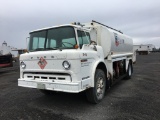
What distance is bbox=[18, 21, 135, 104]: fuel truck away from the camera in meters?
5.00

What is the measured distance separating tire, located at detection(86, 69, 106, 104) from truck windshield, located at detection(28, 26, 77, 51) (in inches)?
54.3

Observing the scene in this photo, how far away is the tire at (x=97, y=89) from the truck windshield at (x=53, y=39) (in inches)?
54.3

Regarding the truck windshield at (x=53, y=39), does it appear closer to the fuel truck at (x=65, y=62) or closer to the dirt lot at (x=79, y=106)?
the fuel truck at (x=65, y=62)

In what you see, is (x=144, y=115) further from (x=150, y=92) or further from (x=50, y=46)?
(x=50, y=46)

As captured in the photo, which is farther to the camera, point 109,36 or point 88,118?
point 109,36

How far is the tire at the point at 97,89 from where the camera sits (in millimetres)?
5730

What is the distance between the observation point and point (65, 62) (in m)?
5.04

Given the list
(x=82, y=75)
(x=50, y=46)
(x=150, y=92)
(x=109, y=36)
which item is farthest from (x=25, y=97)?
(x=150, y=92)

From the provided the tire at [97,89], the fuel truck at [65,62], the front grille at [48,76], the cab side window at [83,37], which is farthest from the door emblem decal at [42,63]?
the tire at [97,89]

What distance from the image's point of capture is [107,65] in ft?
23.6

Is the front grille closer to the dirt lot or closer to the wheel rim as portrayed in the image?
the dirt lot

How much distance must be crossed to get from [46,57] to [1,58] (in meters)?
10.6

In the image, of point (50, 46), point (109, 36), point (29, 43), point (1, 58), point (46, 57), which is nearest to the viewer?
point (46, 57)

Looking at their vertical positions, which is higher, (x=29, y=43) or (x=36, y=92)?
(x=29, y=43)
